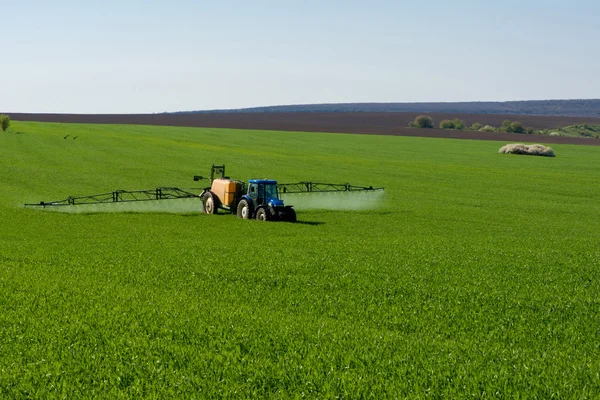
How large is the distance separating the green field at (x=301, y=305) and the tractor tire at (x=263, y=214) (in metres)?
0.77

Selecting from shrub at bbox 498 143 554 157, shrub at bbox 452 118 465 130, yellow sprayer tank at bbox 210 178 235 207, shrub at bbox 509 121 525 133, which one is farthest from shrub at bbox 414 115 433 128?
yellow sprayer tank at bbox 210 178 235 207

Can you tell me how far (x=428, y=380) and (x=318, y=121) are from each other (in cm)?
13129

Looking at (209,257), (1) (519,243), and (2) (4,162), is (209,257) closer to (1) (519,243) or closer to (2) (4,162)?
(1) (519,243)

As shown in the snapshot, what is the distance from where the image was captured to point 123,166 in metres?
→ 56.5

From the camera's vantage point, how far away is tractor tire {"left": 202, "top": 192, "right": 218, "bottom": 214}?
33062 mm

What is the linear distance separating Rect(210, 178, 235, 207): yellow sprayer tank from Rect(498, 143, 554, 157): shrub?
57140 millimetres

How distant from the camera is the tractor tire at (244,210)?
30.6m

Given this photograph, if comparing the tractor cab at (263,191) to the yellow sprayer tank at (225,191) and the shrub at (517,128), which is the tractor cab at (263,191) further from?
the shrub at (517,128)

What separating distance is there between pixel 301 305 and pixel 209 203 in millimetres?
20165

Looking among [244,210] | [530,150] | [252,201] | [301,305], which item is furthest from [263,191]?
[530,150]

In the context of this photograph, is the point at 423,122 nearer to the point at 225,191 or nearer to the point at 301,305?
the point at 225,191

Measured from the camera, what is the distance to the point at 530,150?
8231cm

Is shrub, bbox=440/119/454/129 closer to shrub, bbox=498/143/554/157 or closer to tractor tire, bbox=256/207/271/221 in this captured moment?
shrub, bbox=498/143/554/157

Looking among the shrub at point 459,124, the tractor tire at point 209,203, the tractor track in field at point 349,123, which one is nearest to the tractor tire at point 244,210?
the tractor tire at point 209,203
